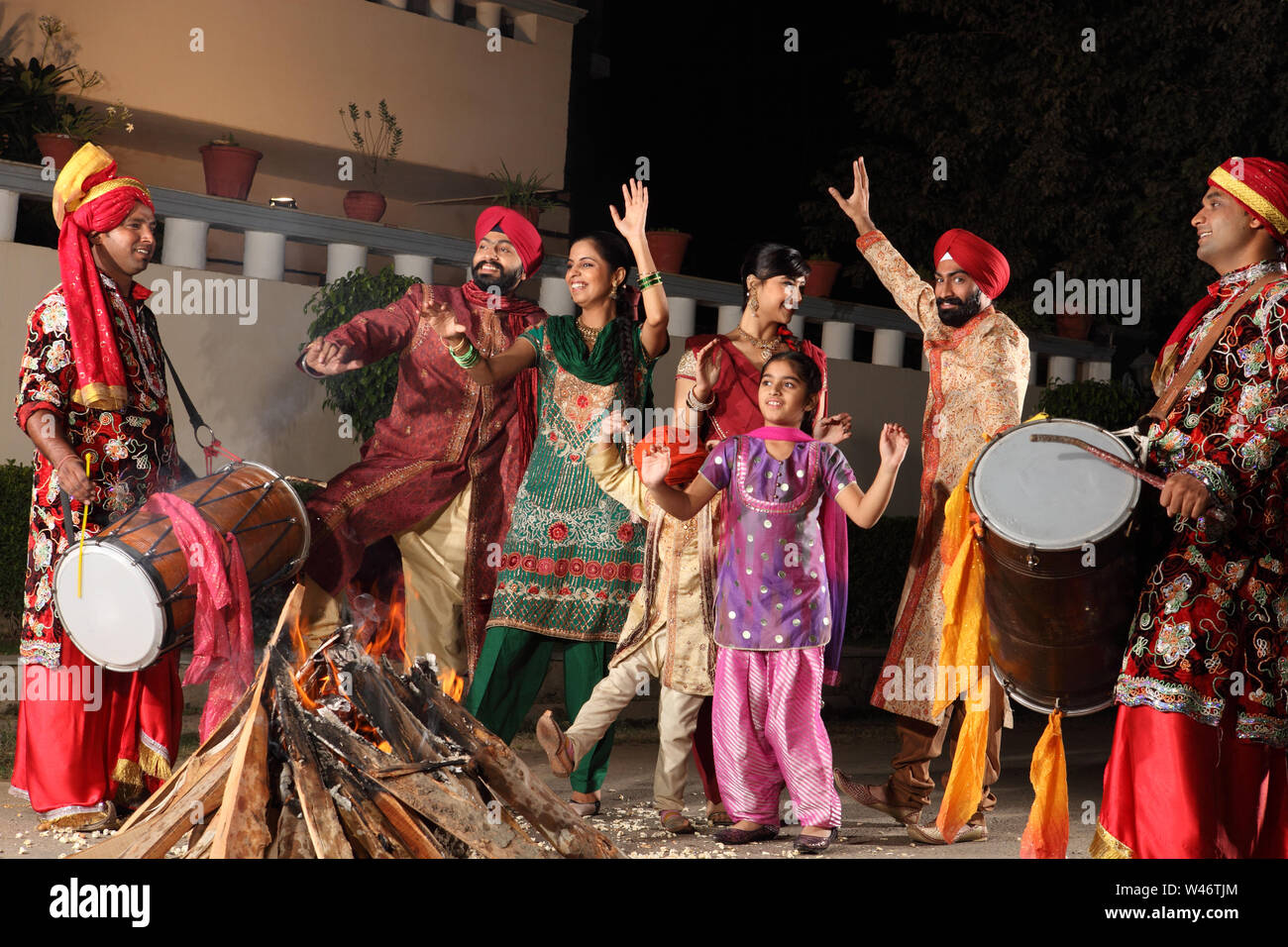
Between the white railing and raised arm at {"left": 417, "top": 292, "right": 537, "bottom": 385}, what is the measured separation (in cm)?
262

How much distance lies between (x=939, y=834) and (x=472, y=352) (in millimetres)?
2142

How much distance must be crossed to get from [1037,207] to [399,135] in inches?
185

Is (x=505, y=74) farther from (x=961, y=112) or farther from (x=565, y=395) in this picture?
(x=565, y=395)

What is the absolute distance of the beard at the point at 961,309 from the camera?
4.97m

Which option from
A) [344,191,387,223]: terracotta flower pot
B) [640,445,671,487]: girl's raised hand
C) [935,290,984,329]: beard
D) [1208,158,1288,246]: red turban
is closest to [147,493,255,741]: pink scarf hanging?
[640,445,671,487]: girl's raised hand

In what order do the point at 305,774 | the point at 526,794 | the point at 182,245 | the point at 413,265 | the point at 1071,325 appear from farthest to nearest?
the point at 1071,325
the point at 413,265
the point at 182,245
the point at 526,794
the point at 305,774

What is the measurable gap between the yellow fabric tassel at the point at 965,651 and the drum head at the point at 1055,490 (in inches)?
17.1

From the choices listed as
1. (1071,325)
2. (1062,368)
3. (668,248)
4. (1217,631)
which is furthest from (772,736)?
(1071,325)

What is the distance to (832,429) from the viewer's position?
179 inches

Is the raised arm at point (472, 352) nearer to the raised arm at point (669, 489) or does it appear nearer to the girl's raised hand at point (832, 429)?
the raised arm at point (669, 489)

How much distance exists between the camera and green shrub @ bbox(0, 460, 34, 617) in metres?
6.43

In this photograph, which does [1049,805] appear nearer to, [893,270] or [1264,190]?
[1264,190]

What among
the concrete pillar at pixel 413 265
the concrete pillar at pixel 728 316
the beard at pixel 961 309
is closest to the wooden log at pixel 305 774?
the beard at pixel 961 309

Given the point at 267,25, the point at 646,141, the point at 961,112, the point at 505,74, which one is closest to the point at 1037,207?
the point at 961,112
